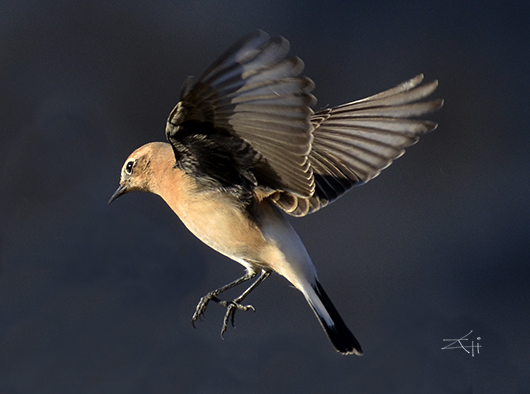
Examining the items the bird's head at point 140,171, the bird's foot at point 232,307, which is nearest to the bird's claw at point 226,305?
the bird's foot at point 232,307

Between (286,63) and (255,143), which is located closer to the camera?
(286,63)

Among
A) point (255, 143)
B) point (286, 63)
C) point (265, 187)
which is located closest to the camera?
point (286, 63)

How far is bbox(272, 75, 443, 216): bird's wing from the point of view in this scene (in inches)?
101

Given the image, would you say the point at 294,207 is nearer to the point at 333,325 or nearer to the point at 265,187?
the point at 265,187

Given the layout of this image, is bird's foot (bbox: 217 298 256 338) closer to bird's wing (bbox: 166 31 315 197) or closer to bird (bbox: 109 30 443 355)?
bird (bbox: 109 30 443 355)

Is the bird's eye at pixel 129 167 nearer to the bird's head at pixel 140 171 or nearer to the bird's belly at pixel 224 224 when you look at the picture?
the bird's head at pixel 140 171

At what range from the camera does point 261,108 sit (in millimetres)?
2135

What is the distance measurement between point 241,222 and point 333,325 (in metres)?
0.44

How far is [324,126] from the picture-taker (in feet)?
9.27

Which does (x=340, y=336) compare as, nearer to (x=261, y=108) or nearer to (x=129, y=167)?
(x=261, y=108)

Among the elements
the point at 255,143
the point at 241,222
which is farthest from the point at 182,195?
the point at 255,143

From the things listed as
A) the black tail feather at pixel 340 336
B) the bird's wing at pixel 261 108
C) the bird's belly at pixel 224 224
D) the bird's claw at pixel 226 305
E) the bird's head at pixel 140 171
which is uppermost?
the bird's wing at pixel 261 108

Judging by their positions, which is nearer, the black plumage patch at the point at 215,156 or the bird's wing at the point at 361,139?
the black plumage patch at the point at 215,156

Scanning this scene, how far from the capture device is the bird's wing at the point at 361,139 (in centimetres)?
257
